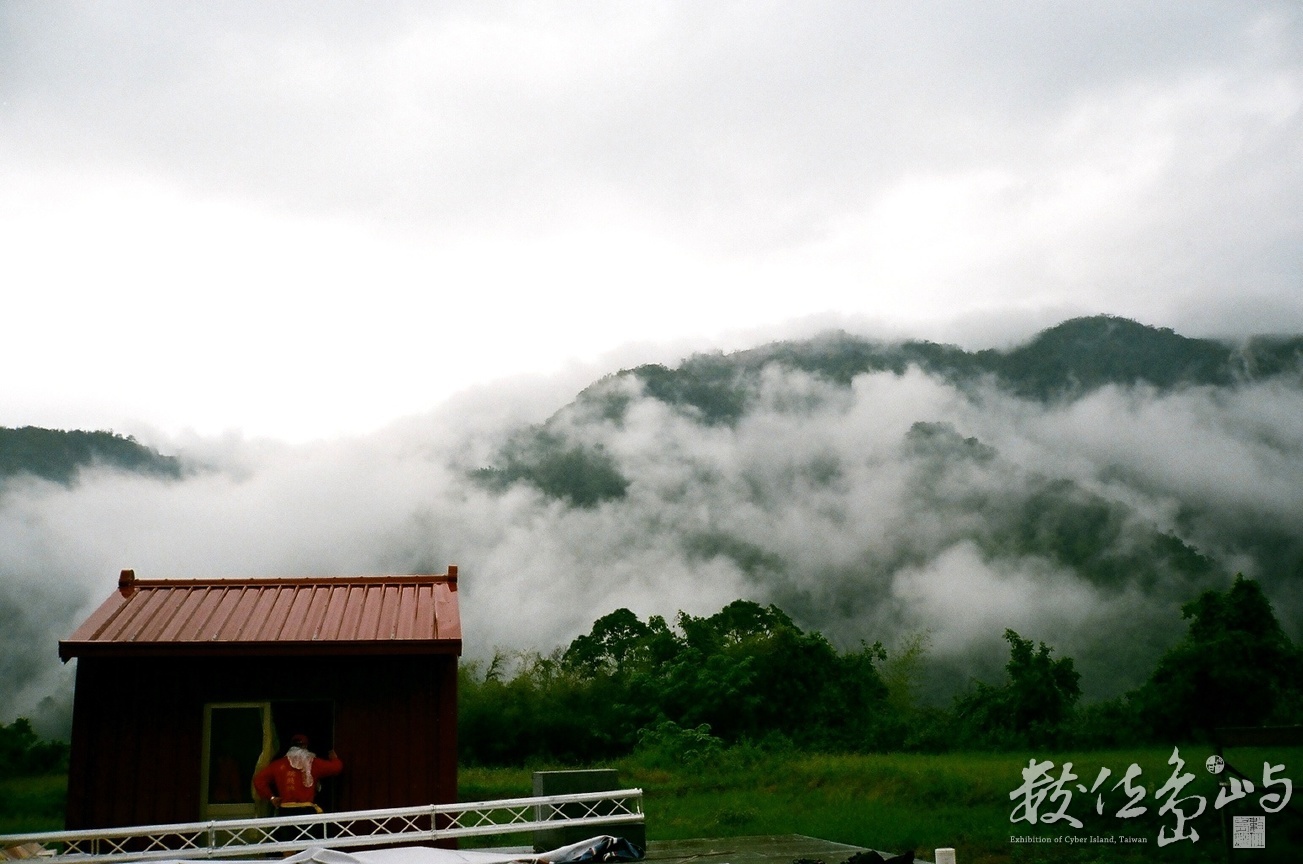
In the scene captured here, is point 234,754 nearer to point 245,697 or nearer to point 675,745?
point 245,697

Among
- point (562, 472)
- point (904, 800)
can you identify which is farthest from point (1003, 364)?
point (904, 800)

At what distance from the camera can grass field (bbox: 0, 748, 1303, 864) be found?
10953 millimetres

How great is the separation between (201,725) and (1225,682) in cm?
1950

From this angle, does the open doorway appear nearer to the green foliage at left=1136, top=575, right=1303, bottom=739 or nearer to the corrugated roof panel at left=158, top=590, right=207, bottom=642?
the corrugated roof panel at left=158, top=590, right=207, bottom=642

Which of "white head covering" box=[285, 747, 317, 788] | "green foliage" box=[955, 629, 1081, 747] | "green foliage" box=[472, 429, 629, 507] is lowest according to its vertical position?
"green foliage" box=[955, 629, 1081, 747]

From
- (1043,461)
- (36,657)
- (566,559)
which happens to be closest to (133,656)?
(36,657)

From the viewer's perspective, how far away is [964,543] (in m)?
53.8

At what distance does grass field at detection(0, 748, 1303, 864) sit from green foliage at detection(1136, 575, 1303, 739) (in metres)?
2.17

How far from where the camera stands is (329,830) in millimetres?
9742

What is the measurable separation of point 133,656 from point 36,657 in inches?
1059

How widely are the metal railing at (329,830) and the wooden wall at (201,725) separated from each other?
41 centimetres

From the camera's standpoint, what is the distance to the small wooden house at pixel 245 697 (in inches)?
391

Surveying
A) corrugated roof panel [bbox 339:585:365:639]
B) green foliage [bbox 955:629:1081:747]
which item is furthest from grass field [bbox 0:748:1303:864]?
corrugated roof panel [bbox 339:585:365:639]

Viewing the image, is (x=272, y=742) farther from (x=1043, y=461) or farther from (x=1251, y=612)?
(x=1043, y=461)
